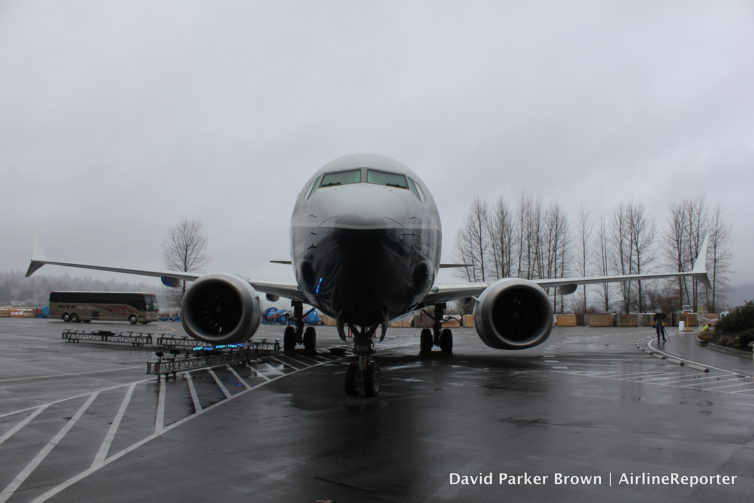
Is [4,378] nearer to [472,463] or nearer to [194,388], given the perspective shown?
[194,388]

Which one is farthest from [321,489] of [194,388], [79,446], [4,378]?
[4,378]

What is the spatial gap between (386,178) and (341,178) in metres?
0.72

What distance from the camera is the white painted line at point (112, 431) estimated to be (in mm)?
5230

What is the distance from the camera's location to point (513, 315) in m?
12.9

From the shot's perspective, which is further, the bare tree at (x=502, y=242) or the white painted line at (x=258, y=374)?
the bare tree at (x=502, y=242)

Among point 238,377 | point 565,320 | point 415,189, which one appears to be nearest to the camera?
point 415,189

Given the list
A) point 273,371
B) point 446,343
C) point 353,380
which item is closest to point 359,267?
point 353,380

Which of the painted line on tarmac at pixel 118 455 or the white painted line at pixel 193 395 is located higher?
the painted line on tarmac at pixel 118 455

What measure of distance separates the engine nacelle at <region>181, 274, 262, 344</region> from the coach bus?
1544 inches

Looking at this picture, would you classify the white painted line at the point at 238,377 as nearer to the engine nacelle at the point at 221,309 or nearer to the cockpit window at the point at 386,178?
the engine nacelle at the point at 221,309

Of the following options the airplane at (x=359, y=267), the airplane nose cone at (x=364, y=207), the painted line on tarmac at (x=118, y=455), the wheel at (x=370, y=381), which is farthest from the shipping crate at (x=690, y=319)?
the painted line on tarmac at (x=118, y=455)

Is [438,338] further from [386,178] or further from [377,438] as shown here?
[377,438]

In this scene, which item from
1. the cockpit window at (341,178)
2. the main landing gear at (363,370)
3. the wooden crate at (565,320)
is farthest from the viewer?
the wooden crate at (565,320)

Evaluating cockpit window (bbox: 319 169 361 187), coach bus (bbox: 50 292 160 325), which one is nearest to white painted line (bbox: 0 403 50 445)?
cockpit window (bbox: 319 169 361 187)
